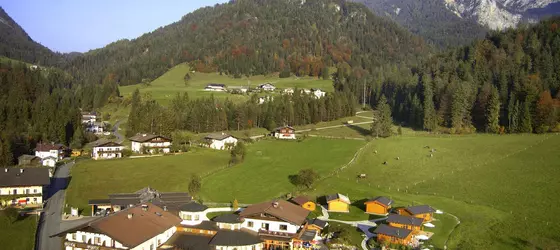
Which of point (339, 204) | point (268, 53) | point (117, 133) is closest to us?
point (339, 204)

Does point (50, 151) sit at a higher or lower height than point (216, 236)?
higher

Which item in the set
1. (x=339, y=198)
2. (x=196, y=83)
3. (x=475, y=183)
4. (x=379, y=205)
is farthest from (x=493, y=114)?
(x=196, y=83)

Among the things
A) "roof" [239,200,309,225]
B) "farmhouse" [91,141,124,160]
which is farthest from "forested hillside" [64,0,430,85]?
"roof" [239,200,309,225]

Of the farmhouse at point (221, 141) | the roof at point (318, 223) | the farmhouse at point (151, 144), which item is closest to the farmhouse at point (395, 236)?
the roof at point (318, 223)

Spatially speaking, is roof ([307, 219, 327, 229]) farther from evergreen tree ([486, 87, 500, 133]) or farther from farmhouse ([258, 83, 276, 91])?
Result: farmhouse ([258, 83, 276, 91])

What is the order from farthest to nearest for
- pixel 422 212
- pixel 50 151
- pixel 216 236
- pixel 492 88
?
pixel 492 88 < pixel 50 151 < pixel 422 212 < pixel 216 236

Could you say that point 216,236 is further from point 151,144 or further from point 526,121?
point 526,121

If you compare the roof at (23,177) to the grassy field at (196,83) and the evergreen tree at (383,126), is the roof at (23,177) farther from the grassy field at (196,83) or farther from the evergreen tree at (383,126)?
the grassy field at (196,83)
